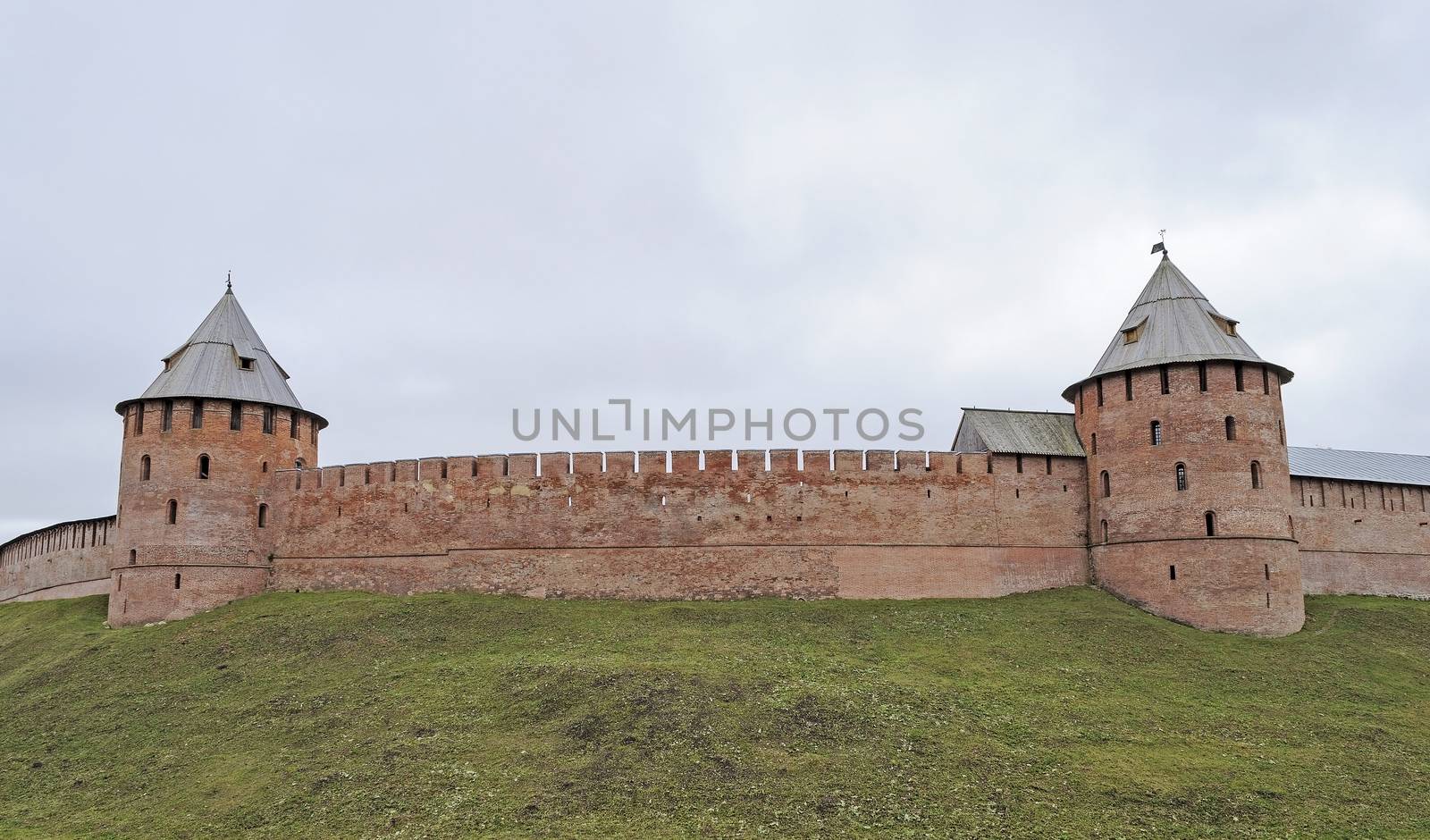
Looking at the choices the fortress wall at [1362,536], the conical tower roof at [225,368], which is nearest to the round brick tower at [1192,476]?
the fortress wall at [1362,536]

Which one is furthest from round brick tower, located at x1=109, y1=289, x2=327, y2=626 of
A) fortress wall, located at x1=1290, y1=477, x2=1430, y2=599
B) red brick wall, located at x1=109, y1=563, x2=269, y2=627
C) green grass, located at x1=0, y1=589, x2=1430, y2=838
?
fortress wall, located at x1=1290, y1=477, x2=1430, y2=599

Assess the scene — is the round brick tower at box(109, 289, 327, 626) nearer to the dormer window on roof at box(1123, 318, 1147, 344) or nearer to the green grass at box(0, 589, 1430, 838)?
the green grass at box(0, 589, 1430, 838)

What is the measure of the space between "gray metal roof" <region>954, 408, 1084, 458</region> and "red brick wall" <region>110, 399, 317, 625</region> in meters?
18.9

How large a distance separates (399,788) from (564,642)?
269 inches

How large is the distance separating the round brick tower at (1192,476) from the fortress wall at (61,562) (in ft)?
92.4

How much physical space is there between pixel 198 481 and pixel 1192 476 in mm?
25102

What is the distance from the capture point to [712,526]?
1059 inches

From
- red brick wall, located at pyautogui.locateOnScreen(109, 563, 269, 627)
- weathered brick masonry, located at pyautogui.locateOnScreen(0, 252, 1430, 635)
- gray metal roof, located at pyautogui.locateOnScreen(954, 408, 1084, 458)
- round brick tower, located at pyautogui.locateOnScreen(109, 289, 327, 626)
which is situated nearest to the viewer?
weathered brick masonry, located at pyautogui.locateOnScreen(0, 252, 1430, 635)

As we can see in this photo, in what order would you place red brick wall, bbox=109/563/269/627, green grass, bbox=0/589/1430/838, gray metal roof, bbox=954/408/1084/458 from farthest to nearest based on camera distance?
gray metal roof, bbox=954/408/1084/458
red brick wall, bbox=109/563/269/627
green grass, bbox=0/589/1430/838

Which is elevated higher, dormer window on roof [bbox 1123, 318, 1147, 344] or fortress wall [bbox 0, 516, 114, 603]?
dormer window on roof [bbox 1123, 318, 1147, 344]

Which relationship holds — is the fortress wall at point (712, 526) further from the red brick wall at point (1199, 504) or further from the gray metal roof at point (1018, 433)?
the red brick wall at point (1199, 504)

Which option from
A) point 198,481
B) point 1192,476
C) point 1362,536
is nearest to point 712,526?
point 1192,476

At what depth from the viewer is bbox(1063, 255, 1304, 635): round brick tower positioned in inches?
1006

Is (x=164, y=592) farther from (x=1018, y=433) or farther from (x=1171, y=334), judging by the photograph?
(x=1171, y=334)
